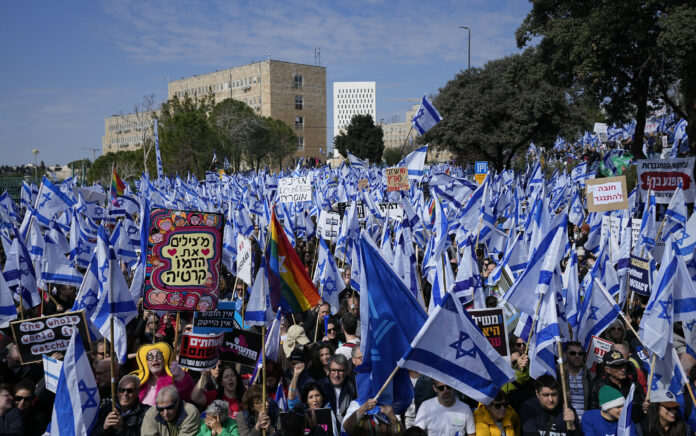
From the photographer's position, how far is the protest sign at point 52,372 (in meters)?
5.91

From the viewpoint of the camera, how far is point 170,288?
275 inches

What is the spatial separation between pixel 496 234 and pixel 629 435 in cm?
818

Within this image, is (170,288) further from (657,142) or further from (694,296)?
(657,142)

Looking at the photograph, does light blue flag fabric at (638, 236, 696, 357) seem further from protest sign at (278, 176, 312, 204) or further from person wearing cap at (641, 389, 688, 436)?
protest sign at (278, 176, 312, 204)

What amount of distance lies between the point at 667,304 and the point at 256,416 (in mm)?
4079

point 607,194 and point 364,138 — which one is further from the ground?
point 364,138

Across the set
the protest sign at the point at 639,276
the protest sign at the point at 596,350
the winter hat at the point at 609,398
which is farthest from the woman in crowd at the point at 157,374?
the protest sign at the point at 639,276

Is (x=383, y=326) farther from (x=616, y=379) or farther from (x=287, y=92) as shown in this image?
(x=287, y=92)

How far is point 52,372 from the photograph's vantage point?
19.6 feet

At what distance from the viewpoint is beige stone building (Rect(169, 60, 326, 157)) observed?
95375mm

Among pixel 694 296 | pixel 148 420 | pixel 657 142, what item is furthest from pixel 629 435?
pixel 657 142

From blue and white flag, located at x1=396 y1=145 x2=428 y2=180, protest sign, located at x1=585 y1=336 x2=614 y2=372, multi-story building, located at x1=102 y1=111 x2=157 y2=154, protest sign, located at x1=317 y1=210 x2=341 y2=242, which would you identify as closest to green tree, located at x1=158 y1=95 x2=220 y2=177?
blue and white flag, located at x1=396 y1=145 x2=428 y2=180

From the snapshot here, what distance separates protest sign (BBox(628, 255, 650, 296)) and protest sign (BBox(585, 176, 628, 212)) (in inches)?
68.5

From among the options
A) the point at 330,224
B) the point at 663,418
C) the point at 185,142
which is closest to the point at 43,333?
the point at 663,418
